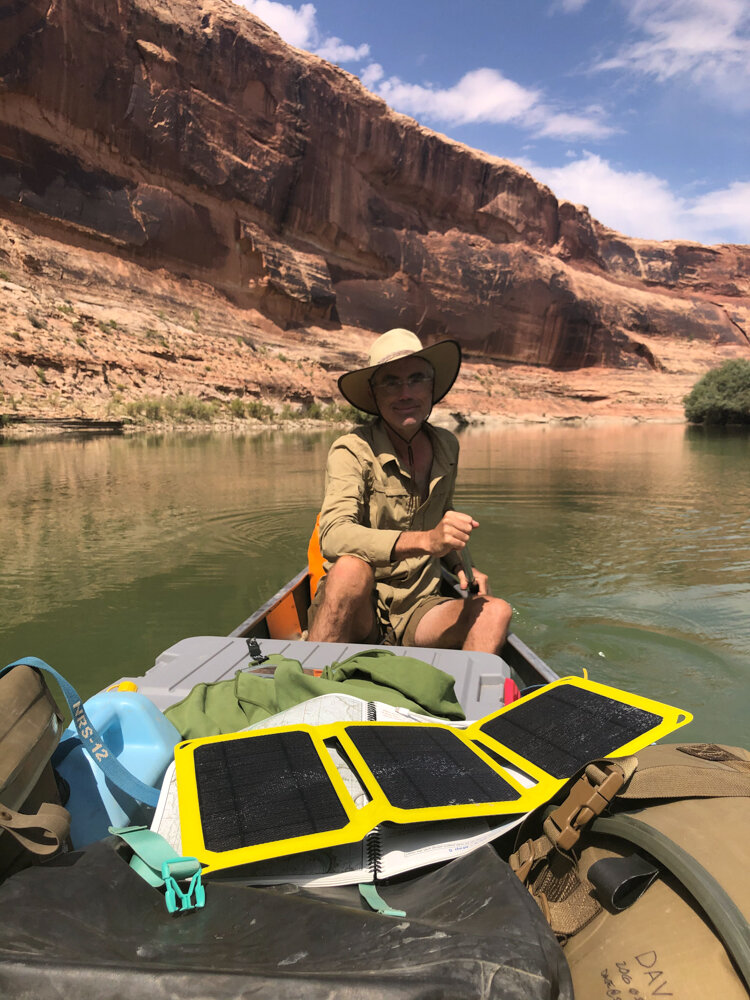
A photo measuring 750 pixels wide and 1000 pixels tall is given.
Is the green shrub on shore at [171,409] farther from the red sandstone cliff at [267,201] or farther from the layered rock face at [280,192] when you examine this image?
the layered rock face at [280,192]

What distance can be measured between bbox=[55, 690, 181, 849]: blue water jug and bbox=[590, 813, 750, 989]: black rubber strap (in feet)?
2.95

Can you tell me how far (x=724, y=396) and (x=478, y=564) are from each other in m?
31.7

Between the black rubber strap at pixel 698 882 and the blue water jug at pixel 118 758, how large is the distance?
0.90m

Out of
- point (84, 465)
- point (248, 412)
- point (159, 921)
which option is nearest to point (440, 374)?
point (159, 921)

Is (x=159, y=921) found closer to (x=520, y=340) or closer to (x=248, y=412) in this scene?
(x=248, y=412)

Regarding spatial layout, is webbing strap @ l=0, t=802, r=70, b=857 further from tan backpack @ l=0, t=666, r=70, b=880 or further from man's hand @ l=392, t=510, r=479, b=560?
man's hand @ l=392, t=510, r=479, b=560

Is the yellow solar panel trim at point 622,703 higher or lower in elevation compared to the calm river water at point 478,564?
higher

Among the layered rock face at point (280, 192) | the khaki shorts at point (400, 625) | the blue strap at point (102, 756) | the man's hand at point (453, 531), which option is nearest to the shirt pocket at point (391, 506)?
the khaki shorts at point (400, 625)

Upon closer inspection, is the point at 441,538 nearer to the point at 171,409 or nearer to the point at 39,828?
the point at 39,828

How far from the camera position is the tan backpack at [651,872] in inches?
31.0

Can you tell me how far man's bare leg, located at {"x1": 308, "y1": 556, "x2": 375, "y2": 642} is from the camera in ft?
8.08

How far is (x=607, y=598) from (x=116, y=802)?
4.27 metres

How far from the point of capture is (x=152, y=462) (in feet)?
43.7

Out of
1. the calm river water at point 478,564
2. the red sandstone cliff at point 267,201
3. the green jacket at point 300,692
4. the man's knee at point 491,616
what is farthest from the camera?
the red sandstone cliff at point 267,201
